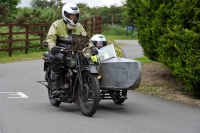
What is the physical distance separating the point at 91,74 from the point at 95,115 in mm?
876

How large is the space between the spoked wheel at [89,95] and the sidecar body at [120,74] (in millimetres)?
459

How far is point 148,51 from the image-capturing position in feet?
54.5

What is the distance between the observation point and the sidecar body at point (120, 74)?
10.4 m

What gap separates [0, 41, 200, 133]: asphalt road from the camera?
9.23 metres

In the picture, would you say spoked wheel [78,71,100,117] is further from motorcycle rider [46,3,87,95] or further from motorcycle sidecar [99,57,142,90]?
motorcycle rider [46,3,87,95]

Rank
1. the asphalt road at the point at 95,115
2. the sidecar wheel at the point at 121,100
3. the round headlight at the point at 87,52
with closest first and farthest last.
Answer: the asphalt road at the point at 95,115, the round headlight at the point at 87,52, the sidecar wheel at the point at 121,100

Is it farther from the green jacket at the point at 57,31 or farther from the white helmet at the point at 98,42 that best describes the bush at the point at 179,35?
the green jacket at the point at 57,31

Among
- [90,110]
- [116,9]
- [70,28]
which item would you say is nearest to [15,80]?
[70,28]

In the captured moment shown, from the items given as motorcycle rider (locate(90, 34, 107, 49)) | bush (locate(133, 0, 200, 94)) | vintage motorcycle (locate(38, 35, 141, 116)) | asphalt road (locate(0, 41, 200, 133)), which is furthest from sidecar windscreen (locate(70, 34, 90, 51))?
bush (locate(133, 0, 200, 94))

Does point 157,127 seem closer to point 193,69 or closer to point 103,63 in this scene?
point 103,63

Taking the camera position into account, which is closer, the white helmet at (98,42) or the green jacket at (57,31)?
the green jacket at (57,31)

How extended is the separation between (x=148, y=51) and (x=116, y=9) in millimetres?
44998

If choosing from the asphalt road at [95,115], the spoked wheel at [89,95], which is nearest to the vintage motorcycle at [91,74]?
the spoked wheel at [89,95]

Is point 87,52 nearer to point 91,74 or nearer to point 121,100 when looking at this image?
point 91,74
